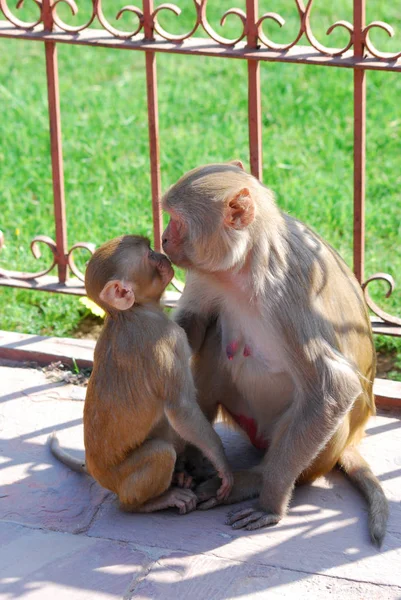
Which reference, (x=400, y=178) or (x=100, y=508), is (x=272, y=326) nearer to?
(x=100, y=508)

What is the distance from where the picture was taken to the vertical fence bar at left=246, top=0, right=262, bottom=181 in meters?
4.55

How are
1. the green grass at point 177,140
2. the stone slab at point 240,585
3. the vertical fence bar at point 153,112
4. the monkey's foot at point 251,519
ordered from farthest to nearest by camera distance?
the green grass at point 177,140 < the vertical fence bar at point 153,112 < the monkey's foot at point 251,519 < the stone slab at point 240,585

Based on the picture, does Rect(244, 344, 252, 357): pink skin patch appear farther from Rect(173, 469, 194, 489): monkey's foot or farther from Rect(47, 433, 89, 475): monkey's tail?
Rect(47, 433, 89, 475): monkey's tail

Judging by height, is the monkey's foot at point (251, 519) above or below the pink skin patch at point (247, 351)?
below

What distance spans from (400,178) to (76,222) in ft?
7.14

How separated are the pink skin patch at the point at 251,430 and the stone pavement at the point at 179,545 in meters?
0.12

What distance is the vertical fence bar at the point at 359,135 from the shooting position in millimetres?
4414

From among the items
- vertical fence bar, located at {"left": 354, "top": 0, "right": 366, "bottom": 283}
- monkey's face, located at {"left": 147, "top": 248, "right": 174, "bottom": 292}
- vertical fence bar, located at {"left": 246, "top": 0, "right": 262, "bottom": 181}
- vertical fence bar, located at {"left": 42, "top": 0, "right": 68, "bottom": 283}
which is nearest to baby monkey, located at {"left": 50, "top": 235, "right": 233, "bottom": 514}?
monkey's face, located at {"left": 147, "top": 248, "right": 174, "bottom": 292}

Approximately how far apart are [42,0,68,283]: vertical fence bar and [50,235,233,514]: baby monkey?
1.29 metres

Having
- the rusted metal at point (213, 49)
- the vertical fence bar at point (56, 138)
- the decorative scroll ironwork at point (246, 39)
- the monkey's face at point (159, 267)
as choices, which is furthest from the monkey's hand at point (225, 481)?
the rusted metal at point (213, 49)

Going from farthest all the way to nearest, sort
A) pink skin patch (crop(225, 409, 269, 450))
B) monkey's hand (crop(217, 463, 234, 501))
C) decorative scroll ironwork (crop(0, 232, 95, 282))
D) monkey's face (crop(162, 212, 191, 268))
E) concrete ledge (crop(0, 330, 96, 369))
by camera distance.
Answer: concrete ledge (crop(0, 330, 96, 369))
decorative scroll ironwork (crop(0, 232, 95, 282))
pink skin patch (crop(225, 409, 269, 450))
monkey's hand (crop(217, 463, 234, 501))
monkey's face (crop(162, 212, 191, 268))

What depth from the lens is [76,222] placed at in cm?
653

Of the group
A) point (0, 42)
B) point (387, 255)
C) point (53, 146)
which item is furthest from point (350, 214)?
point (0, 42)

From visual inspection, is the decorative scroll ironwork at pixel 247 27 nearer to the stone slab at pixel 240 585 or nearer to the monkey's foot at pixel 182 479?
the monkey's foot at pixel 182 479
